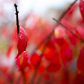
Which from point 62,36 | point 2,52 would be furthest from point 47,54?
point 2,52

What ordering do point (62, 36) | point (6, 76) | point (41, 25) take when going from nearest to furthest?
point (62, 36) < point (6, 76) < point (41, 25)

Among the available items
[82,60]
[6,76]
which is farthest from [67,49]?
[6,76]


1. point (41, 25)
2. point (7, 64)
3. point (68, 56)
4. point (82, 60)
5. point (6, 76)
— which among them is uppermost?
point (41, 25)

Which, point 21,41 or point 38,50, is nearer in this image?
point 21,41

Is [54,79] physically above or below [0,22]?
below

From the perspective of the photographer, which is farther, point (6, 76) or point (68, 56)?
point (6, 76)

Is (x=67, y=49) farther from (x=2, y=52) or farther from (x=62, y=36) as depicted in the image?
(x=2, y=52)

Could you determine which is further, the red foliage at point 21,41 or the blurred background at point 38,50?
the blurred background at point 38,50

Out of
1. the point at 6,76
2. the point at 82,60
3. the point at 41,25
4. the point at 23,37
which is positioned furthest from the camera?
the point at 41,25

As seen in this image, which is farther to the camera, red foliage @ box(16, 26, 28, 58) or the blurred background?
the blurred background

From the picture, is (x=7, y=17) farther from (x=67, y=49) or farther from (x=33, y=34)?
(x=67, y=49)
